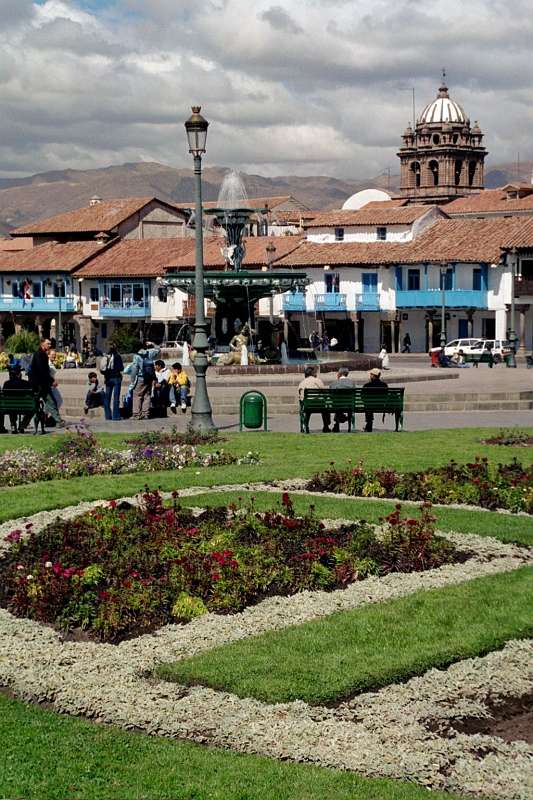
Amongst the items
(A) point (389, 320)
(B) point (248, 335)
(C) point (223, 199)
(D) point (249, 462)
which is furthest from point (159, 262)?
(D) point (249, 462)

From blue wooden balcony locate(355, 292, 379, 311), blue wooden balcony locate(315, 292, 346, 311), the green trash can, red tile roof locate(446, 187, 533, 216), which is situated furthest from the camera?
red tile roof locate(446, 187, 533, 216)

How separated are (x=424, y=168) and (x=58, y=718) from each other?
112328mm

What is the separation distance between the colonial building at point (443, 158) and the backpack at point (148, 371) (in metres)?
88.7

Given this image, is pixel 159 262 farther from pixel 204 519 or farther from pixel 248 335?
pixel 204 519

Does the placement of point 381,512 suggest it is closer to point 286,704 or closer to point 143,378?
point 286,704

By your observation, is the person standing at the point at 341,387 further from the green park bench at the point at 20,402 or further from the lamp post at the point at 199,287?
the green park bench at the point at 20,402

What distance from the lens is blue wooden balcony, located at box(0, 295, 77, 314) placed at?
79500 millimetres

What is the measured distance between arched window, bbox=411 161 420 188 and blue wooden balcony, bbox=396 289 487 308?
49917mm

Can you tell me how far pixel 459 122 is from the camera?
393 ft

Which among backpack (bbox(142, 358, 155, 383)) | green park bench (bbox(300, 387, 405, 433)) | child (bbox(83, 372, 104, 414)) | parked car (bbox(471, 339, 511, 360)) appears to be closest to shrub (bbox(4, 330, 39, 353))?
child (bbox(83, 372, 104, 414))

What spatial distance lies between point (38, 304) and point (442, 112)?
55.2 m

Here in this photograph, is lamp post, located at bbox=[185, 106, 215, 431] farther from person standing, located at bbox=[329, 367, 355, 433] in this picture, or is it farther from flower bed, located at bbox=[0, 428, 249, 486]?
flower bed, located at bbox=[0, 428, 249, 486]

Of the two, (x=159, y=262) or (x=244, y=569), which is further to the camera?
(x=159, y=262)

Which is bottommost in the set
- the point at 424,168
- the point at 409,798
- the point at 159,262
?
the point at 409,798
